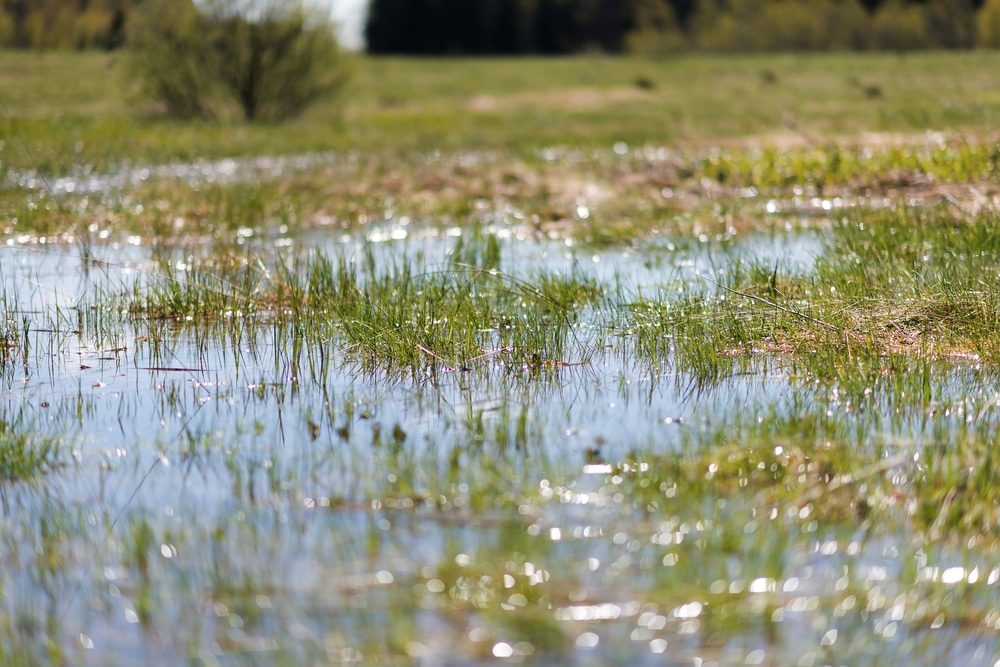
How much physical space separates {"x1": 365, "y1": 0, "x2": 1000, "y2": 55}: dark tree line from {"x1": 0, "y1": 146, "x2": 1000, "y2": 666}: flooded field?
167 feet

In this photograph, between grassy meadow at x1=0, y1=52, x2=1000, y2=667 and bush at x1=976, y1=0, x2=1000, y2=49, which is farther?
bush at x1=976, y1=0, x2=1000, y2=49

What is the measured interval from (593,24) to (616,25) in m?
2.04

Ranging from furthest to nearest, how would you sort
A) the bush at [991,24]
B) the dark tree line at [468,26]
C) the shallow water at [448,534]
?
1. the dark tree line at [468,26]
2. the bush at [991,24]
3. the shallow water at [448,534]

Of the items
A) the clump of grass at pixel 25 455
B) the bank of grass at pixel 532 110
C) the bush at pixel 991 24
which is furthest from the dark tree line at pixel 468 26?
the clump of grass at pixel 25 455

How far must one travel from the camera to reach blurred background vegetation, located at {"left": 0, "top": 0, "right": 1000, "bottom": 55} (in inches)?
1523

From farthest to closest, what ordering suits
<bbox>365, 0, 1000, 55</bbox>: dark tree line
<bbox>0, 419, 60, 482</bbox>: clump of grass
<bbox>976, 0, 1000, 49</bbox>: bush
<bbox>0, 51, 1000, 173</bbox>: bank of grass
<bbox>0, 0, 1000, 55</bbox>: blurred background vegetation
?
<bbox>365, 0, 1000, 55</bbox>: dark tree line, <bbox>0, 0, 1000, 55</bbox>: blurred background vegetation, <bbox>976, 0, 1000, 49</bbox>: bush, <bbox>0, 51, 1000, 173</bbox>: bank of grass, <bbox>0, 419, 60, 482</bbox>: clump of grass

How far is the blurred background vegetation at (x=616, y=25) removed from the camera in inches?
1523

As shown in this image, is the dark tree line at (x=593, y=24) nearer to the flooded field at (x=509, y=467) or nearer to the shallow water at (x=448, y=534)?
the flooded field at (x=509, y=467)

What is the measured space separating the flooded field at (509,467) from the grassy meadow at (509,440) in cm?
1

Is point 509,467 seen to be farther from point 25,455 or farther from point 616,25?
point 616,25

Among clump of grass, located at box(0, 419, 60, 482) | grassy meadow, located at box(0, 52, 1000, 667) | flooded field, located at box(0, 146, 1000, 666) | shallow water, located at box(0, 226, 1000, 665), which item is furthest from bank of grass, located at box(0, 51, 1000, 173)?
shallow water, located at box(0, 226, 1000, 665)

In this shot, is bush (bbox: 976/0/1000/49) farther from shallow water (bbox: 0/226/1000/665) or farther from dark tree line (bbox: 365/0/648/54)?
dark tree line (bbox: 365/0/648/54)

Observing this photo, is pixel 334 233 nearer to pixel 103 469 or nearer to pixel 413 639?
pixel 103 469

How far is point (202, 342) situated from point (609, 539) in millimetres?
3065
